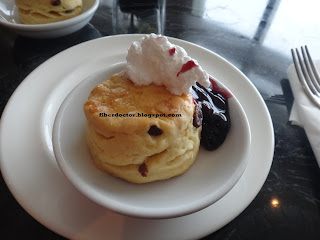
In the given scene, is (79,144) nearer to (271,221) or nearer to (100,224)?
(100,224)

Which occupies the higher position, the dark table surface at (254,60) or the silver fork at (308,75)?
the silver fork at (308,75)

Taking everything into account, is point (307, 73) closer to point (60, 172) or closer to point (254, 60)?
point (254, 60)

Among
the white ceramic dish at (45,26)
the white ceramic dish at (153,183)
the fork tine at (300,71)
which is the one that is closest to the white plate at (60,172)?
the white ceramic dish at (153,183)

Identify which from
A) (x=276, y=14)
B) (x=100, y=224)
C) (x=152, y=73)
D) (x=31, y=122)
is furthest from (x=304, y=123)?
(x=276, y=14)

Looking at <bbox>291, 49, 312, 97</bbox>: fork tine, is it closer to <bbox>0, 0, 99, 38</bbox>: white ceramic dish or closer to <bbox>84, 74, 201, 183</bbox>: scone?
<bbox>84, 74, 201, 183</bbox>: scone

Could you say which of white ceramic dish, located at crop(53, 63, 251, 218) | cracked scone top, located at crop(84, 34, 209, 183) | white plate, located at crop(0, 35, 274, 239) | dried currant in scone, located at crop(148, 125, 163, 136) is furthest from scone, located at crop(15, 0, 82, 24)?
dried currant in scone, located at crop(148, 125, 163, 136)

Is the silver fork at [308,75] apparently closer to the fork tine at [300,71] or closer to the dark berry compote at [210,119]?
the fork tine at [300,71]
